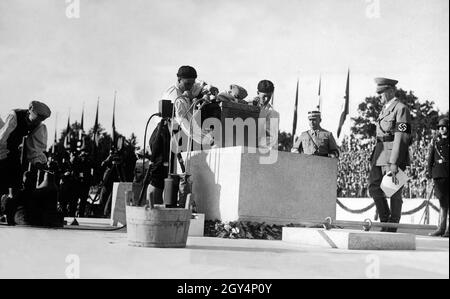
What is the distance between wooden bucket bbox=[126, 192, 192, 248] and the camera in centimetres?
391

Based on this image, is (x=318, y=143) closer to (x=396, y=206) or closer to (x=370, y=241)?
(x=396, y=206)

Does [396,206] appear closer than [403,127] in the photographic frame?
No

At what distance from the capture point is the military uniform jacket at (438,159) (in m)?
7.44

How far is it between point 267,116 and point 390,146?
1.90m

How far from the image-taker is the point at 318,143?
26.7 ft

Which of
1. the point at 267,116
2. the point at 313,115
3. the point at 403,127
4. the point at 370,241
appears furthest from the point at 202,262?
the point at 313,115

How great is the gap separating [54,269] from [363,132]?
51.3 m

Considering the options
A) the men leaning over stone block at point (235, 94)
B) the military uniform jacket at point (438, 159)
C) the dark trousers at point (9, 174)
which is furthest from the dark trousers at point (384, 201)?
the dark trousers at point (9, 174)

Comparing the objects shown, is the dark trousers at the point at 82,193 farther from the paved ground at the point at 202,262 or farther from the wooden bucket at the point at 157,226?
the wooden bucket at the point at 157,226

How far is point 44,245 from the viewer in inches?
152

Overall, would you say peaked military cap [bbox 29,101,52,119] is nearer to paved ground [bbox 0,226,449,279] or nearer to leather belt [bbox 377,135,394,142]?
paved ground [bbox 0,226,449,279]

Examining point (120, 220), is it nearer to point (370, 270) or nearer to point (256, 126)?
point (256, 126)

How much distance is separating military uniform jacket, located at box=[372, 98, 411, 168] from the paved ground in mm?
2220

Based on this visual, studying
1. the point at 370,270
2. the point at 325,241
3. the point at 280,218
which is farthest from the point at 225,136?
the point at 370,270
